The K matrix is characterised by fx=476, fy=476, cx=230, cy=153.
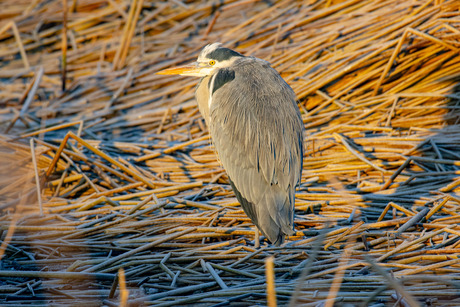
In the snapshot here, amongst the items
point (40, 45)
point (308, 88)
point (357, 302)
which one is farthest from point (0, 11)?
point (357, 302)

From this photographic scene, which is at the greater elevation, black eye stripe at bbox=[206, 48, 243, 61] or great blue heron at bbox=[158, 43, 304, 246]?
black eye stripe at bbox=[206, 48, 243, 61]

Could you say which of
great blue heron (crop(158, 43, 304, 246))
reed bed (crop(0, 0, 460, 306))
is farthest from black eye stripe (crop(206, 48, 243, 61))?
reed bed (crop(0, 0, 460, 306))

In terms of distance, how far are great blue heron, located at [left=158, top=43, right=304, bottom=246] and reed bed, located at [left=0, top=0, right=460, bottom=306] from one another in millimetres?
244

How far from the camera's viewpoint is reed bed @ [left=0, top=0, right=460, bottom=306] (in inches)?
98.0

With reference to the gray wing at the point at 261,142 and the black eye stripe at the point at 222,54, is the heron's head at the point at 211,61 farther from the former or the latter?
the gray wing at the point at 261,142

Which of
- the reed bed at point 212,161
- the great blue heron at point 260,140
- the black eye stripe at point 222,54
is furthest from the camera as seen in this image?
the black eye stripe at point 222,54

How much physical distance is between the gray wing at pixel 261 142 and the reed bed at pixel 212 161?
0.81 feet

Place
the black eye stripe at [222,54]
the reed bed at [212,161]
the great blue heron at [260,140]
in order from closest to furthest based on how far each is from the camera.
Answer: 1. the reed bed at [212,161]
2. the great blue heron at [260,140]
3. the black eye stripe at [222,54]

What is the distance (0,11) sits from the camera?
22.5ft

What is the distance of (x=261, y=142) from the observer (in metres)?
3.00

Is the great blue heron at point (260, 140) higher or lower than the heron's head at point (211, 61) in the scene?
lower

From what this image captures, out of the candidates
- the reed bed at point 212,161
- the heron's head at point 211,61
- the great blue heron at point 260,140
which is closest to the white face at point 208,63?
the heron's head at point 211,61

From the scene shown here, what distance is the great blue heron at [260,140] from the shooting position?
2.89m

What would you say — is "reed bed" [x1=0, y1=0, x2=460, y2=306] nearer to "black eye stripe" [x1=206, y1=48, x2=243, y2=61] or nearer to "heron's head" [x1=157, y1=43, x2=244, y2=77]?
"heron's head" [x1=157, y1=43, x2=244, y2=77]
